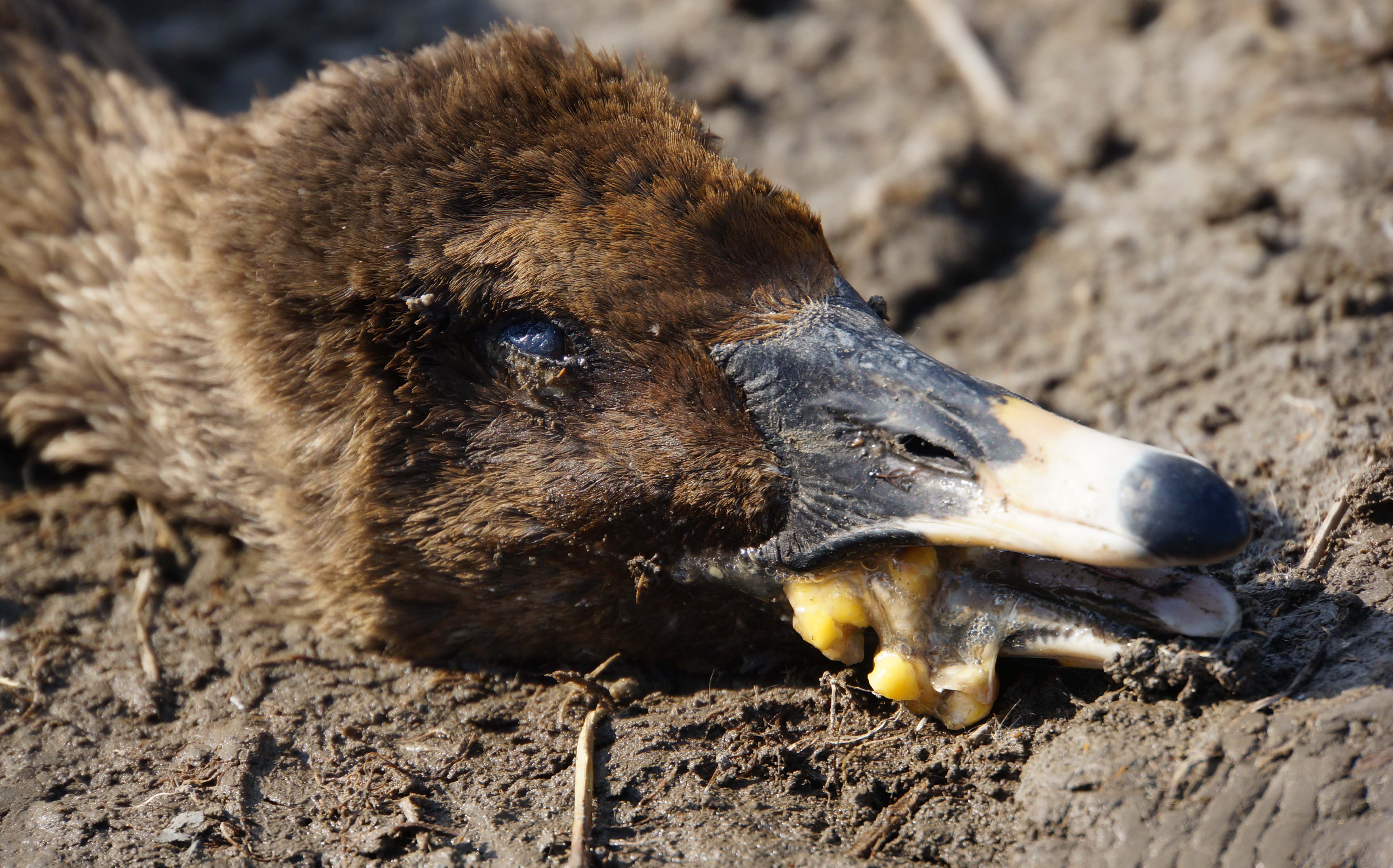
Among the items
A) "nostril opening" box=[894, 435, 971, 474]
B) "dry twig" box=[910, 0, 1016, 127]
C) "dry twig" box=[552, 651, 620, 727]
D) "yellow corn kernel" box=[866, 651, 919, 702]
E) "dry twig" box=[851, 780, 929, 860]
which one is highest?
"dry twig" box=[910, 0, 1016, 127]

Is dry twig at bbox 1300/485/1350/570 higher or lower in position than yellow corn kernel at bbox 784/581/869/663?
higher

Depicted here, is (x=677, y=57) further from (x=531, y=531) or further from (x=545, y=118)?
(x=531, y=531)

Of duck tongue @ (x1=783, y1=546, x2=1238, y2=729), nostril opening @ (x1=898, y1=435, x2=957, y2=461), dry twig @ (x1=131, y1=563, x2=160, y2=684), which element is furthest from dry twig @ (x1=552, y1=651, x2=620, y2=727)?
dry twig @ (x1=131, y1=563, x2=160, y2=684)

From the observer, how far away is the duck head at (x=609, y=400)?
2402mm

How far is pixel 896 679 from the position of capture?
7.89ft

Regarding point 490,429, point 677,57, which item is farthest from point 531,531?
point 677,57

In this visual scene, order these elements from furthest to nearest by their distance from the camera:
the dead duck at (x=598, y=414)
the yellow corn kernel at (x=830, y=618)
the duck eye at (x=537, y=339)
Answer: the duck eye at (x=537, y=339) → the yellow corn kernel at (x=830, y=618) → the dead duck at (x=598, y=414)

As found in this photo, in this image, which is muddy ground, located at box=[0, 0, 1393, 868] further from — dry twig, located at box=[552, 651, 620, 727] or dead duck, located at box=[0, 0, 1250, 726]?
dead duck, located at box=[0, 0, 1250, 726]

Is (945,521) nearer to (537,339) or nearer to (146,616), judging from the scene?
(537,339)

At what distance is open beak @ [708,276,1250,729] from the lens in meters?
2.16

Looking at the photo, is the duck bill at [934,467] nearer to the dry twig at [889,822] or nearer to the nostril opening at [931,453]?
the nostril opening at [931,453]

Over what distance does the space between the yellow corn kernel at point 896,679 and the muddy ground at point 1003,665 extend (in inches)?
5.7

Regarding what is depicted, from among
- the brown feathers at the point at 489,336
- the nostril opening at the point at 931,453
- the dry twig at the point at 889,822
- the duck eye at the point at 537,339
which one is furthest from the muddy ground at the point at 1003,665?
the duck eye at the point at 537,339

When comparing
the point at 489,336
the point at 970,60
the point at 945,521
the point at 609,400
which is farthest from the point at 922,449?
the point at 970,60
